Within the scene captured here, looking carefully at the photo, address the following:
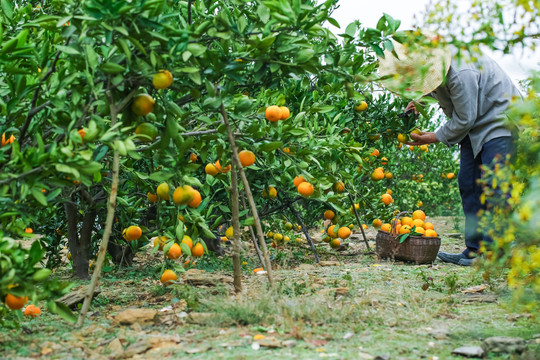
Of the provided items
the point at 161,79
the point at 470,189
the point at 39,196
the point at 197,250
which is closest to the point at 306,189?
the point at 197,250

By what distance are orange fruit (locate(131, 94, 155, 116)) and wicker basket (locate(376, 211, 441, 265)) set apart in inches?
121

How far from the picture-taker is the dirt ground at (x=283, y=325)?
7.07 ft

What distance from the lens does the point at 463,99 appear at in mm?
4539

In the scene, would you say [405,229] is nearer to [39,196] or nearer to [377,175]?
[377,175]

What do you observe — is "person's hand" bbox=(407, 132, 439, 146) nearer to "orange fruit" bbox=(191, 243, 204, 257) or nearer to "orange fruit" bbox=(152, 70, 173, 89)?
"orange fruit" bbox=(191, 243, 204, 257)

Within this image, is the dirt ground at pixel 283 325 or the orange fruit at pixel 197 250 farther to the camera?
the orange fruit at pixel 197 250

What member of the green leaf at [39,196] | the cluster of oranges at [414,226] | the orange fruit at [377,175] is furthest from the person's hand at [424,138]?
the green leaf at [39,196]

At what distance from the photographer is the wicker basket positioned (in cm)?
487

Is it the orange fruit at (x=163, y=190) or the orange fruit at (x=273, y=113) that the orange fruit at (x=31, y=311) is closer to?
the orange fruit at (x=163, y=190)

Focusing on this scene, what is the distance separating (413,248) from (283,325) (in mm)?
2735

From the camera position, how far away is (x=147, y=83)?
252 cm

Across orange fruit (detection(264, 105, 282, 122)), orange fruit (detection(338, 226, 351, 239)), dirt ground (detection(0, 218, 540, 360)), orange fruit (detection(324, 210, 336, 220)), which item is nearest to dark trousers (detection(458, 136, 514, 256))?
orange fruit (detection(338, 226, 351, 239))

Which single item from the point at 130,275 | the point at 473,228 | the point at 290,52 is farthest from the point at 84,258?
the point at 473,228

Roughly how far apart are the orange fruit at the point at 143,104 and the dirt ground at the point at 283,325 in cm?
97
